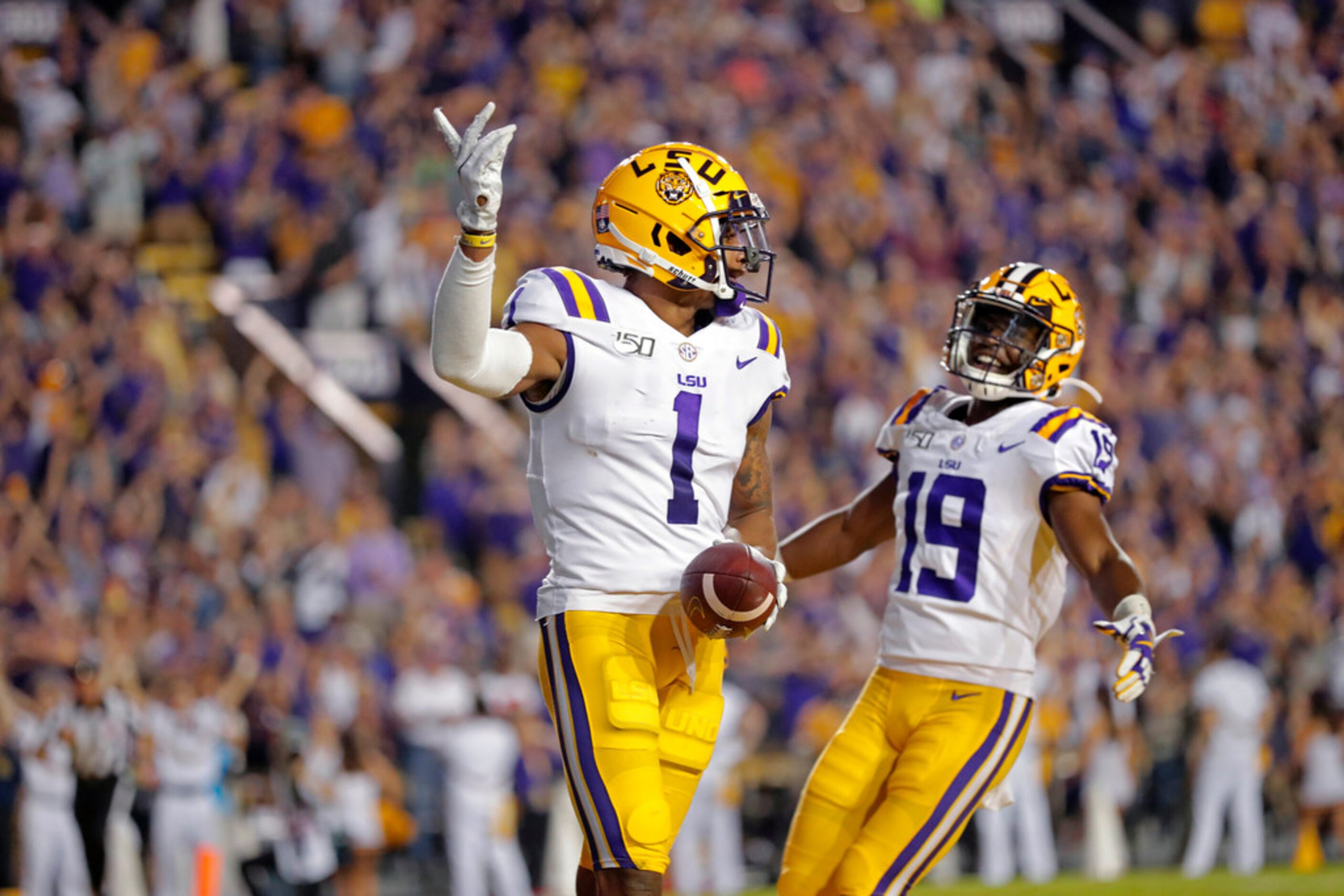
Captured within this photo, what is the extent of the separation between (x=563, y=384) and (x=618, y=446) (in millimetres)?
186

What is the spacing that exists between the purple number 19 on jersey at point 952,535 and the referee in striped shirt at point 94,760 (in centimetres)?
552

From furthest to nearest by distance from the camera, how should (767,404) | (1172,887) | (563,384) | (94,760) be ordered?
(1172,887) → (94,760) → (767,404) → (563,384)

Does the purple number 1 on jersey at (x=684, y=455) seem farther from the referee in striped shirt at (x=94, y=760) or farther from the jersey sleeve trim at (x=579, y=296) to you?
the referee in striped shirt at (x=94, y=760)

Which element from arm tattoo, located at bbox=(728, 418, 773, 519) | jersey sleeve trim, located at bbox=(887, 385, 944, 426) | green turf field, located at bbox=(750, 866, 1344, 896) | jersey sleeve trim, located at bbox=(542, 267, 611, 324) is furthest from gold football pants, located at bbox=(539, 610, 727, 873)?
green turf field, located at bbox=(750, 866, 1344, 896)

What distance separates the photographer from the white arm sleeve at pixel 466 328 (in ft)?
12.4

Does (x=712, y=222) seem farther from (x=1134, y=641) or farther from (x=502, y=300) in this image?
(x=502, y=300)

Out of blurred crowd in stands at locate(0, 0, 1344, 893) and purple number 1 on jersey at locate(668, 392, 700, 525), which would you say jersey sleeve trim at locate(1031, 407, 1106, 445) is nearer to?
purple number 1 on jersey at locate(668, 392, 700, 525)

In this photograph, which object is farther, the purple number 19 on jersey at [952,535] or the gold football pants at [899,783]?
the purple number 19 on jersey at [952,535]

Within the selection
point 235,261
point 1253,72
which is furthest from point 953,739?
point 1253,72

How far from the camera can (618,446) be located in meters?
4.13

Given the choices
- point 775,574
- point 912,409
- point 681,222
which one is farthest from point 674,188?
point 912,409

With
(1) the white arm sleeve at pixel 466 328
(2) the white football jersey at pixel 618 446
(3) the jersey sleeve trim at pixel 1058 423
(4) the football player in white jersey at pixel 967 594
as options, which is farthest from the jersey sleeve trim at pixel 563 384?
(3) the jersey sleeve trim at pixel 1058 423

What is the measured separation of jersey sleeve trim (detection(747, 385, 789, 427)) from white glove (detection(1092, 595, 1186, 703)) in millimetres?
919

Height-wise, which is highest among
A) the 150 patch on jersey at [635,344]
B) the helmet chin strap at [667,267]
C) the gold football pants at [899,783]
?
the helmet chin strap at [667,267]
